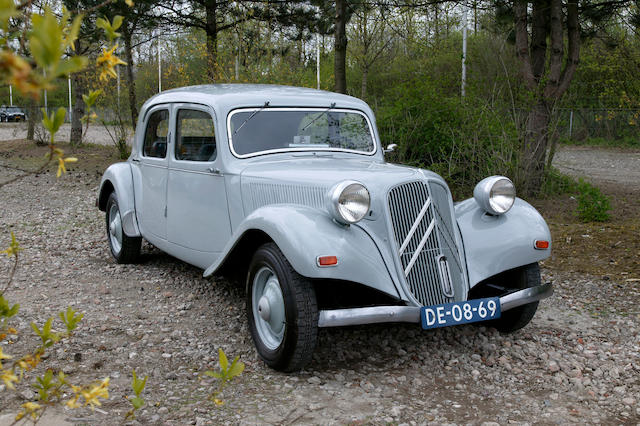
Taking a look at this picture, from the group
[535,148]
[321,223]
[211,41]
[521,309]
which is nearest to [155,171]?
[321,223]


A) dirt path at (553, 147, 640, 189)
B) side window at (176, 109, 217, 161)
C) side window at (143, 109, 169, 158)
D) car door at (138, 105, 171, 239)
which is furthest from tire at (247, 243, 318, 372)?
dirt path at (553, 147, 640, 189)

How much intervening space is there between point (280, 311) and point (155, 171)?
2.36m

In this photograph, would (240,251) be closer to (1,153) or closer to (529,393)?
(529,393)

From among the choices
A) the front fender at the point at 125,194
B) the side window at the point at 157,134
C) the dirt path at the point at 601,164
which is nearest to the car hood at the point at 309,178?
the side window at the point at 157,134

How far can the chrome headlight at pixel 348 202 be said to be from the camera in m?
3.47

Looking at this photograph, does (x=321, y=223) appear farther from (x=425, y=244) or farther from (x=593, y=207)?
(x=593, y=207)

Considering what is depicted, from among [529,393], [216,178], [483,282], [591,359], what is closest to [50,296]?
[216,178]

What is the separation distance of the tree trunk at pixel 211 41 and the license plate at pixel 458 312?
35.3ft

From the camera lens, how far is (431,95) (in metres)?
9.41

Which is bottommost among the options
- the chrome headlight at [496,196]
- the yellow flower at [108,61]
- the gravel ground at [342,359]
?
the gravel ground at [342,359]

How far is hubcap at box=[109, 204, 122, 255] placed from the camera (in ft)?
20.2

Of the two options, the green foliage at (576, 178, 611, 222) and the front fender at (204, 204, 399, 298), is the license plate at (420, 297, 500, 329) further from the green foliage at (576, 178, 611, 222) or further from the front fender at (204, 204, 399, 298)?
the green foliage at (576, 178, 611, 222)

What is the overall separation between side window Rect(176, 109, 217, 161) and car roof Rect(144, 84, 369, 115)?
0.13 metres

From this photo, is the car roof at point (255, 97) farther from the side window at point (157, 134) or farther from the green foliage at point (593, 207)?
the green foliage at point (593, 207)
